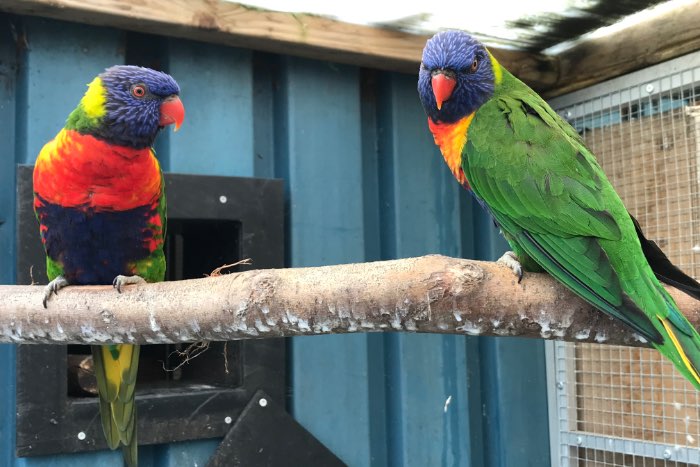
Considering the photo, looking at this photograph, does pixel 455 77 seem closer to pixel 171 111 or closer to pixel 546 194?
pixel 546 194

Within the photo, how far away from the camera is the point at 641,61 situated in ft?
9.54

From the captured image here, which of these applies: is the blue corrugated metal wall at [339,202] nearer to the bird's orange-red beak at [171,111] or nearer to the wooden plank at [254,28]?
the wooden plank at [254,28]

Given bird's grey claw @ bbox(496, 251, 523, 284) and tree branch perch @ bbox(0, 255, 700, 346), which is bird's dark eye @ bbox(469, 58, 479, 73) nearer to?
bird's grey claw @ bbox(496, 251, 523, 284)

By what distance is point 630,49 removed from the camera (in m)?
2.95

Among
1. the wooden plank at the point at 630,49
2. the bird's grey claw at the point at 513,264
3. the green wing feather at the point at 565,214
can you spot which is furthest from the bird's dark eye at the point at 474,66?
the wooden plank at the point at 630,49

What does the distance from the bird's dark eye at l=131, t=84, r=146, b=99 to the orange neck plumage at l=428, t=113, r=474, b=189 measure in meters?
1.02

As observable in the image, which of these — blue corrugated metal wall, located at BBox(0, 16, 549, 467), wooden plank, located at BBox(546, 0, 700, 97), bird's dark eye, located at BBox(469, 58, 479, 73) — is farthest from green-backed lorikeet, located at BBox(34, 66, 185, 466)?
wooden plank, located at BBox(546, 0, 700, 97)

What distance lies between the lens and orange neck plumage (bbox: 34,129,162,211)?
2.35 metres

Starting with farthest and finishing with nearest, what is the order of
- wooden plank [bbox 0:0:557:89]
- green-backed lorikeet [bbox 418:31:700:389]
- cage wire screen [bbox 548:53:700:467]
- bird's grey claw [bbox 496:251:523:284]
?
cage wire screen [bbox 548:53:700:467], wooden plank [bbox 0:0:557:89], bird's grey claw [bbox 496:251:523:284], green-backed lorikeet [bbox 418:31:700:389]

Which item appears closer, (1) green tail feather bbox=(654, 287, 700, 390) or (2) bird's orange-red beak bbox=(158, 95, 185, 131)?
(1) green tail feather bbox=(654, 287, 700, 390)

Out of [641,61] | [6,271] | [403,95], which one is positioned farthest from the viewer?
[403,95]

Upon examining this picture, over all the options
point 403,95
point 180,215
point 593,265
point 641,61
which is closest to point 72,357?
point 180,215

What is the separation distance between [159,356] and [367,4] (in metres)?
1.87

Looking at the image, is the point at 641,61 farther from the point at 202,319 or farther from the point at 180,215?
the point at 202,319
